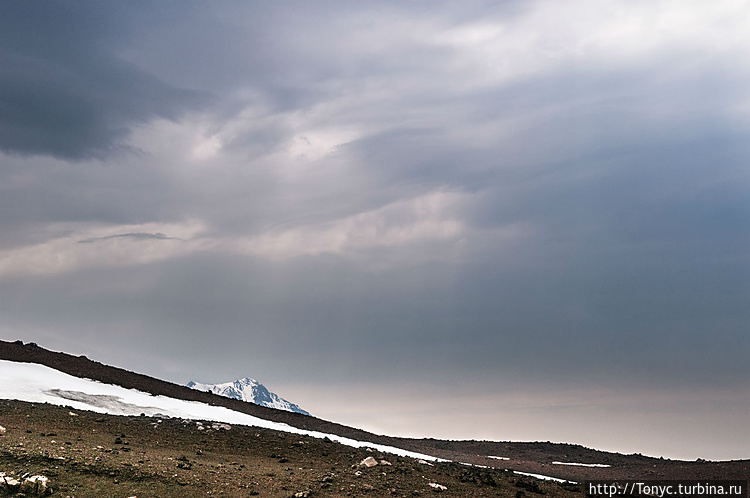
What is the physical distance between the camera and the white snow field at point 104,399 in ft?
118

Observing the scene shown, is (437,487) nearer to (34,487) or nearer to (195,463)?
(195,463)

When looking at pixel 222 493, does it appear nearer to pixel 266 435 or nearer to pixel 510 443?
pixel 266 435

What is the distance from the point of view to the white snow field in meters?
36.1

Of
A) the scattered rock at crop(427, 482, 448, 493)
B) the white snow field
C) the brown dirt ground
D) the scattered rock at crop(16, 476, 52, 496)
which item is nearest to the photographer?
the scattered rock at crop(16, 476, 52, 496)

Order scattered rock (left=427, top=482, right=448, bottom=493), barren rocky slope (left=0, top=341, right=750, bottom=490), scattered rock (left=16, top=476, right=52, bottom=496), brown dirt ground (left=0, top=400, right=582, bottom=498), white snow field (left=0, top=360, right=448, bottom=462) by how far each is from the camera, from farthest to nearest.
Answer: barren rocky slope (left=0, top=341, right=750, bottom=490) → white snow field (left=0, top=360, right=448, bottom=462) → scattered rock (left=427, top=482, right=448, bottom=493) → brown dirt ground (left=0, top=400, right=582, bottom=498) → scattered rock (left=16, top=476, right=52, bottom=496)

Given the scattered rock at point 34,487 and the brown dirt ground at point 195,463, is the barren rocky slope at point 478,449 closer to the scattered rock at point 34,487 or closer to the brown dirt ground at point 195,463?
the brown dirt ground at point 195,463

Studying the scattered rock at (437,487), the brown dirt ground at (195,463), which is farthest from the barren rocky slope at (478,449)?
the scattered rock at (437,487)

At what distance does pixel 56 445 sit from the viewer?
22891 millimetres

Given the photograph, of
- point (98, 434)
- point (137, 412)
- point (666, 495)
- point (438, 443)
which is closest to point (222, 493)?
point (98, 434)

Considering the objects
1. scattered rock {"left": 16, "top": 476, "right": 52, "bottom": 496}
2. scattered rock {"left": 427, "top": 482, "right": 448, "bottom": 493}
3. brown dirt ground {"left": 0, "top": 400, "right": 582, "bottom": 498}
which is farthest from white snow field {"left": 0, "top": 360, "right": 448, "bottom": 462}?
scattered rock {"left": 16, "top": 476, "right": 52, "bottom": 496}

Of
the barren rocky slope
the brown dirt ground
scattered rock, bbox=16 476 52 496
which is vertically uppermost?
the barren rocky slope

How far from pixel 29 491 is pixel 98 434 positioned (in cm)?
877

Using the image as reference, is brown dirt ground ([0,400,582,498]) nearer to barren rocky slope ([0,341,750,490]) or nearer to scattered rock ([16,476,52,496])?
scattered rock ([16,476,52,496])

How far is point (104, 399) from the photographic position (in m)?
38.6
